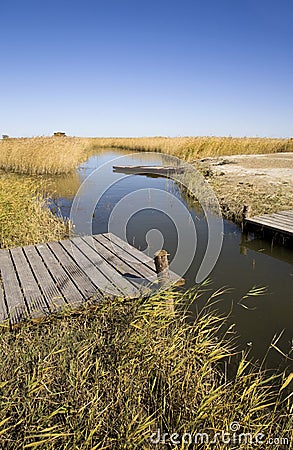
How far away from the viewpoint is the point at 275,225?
18.5 feet

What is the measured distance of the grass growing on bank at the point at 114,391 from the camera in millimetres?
1732

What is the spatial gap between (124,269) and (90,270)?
1.25 ft

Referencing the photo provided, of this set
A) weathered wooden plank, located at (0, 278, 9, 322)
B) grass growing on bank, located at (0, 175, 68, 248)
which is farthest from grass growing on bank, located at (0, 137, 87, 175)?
weathered wooden plank, located at (0, 278, 9, 322)

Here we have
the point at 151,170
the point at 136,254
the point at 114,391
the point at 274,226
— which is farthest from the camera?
the point at 151,170

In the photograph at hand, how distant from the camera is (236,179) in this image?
1069 centimetres

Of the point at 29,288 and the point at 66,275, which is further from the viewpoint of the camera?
the point at 66,275

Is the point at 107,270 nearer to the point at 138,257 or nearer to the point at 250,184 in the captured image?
the point at 138,257

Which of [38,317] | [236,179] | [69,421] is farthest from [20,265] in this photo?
[236,179]

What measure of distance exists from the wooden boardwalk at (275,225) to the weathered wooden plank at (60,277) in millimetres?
3704

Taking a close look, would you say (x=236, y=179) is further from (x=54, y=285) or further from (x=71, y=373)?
(x=71, y=373)

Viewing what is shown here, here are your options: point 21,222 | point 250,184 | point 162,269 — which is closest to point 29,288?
point 162,269

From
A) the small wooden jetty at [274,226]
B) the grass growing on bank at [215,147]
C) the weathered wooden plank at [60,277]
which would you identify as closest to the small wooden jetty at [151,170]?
the grass growing on bank at [215,147]

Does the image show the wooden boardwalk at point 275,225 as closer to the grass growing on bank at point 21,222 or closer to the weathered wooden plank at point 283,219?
the weathered wooden plank at point 283,219

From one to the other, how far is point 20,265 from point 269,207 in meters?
5.55
